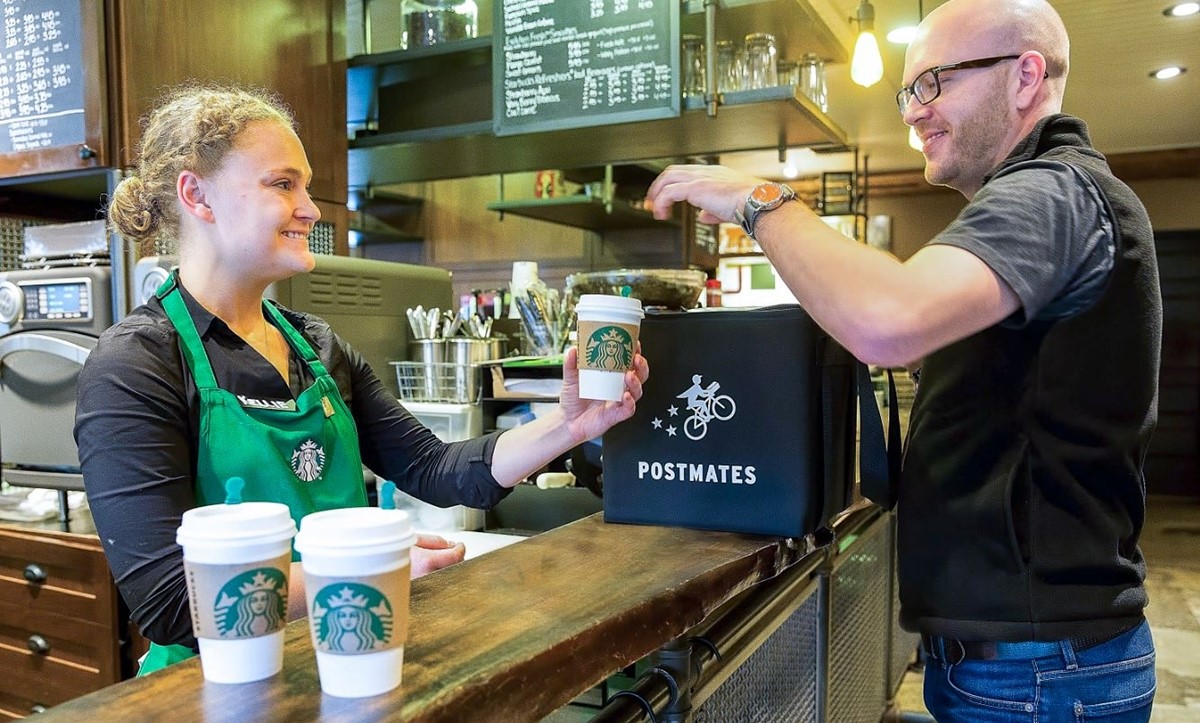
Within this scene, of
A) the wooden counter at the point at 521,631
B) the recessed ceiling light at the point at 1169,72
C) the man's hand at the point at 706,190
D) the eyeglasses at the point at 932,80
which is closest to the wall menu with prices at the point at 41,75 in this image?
the man's hand at the point at 706,190

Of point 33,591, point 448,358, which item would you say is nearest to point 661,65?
point 448,358

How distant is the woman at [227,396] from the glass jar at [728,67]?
1706 mm

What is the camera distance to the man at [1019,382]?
40.2 inches

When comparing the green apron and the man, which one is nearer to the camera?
the man

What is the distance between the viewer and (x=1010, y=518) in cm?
119

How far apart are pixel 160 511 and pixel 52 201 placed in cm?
244

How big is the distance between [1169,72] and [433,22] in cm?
459

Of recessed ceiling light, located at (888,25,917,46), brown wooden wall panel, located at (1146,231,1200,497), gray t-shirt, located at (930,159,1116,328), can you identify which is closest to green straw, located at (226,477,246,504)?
gray t-shirt, located at (930,159,1116,328)

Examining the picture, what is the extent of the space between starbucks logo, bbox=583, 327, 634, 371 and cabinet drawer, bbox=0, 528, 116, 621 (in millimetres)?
1535

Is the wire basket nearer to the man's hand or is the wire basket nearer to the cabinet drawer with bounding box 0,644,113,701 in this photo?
the cabinet drawer with bounding box 0,644,113,701

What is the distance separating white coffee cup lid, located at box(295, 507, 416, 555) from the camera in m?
0.67

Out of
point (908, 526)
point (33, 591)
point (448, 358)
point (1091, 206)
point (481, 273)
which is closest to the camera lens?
point (1091, 206)

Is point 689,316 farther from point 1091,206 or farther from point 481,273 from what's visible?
point 481,273

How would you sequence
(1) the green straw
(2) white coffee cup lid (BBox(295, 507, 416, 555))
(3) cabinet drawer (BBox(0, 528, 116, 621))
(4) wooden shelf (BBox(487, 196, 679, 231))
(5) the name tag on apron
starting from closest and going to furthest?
1. (2) white coffee cup lid (BBox(295, 507, 416, 555))
2. (1) the green straw
3. (5) the name tag on apron
4. (3) cabinet drawer (BBox(0, 528, 116, 621))
5. (4) wooden shelf (BBox(487, 196, 679, 231))
